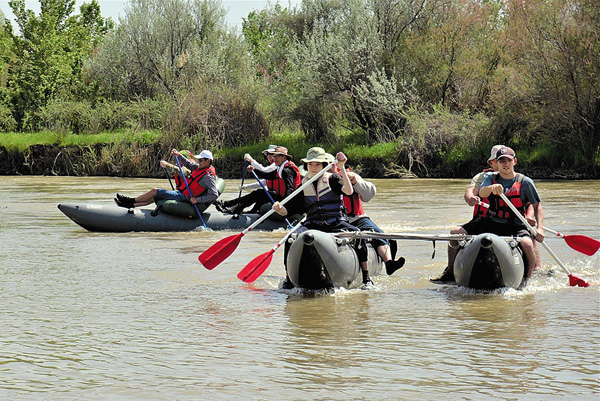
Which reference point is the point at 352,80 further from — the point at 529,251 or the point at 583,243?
the point at 529,251

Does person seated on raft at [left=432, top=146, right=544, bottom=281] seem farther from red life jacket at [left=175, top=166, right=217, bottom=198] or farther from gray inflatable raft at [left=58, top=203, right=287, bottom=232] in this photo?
gray inflatable raft at [left=58, top=203, right=287, bottom=232]

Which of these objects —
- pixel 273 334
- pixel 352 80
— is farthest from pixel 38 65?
pixel 273 334

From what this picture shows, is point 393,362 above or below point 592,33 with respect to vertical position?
below

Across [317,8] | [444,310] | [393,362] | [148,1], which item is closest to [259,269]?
[444,310]

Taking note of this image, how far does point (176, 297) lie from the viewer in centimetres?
780

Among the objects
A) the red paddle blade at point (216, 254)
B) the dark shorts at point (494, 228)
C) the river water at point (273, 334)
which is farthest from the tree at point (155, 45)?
the dark shorts at point (494, 228)

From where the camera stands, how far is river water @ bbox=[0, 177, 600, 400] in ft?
16.1

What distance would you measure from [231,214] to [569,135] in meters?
13.2

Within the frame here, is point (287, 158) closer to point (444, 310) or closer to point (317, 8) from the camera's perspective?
point (444, 310)

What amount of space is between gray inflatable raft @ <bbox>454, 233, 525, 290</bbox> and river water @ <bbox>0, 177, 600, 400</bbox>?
4.7 inches

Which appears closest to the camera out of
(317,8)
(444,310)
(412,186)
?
(444,310)

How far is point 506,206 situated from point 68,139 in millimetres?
26115

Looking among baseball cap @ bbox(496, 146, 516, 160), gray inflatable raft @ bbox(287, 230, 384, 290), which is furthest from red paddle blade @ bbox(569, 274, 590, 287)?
gray inflatable raft @ bbox(287, 230, 384, 290)

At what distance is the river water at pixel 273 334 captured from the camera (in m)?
4.91
